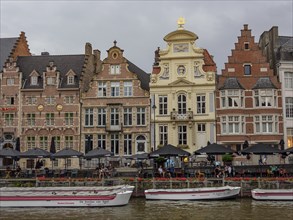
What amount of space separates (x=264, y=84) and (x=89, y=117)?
17.1 m

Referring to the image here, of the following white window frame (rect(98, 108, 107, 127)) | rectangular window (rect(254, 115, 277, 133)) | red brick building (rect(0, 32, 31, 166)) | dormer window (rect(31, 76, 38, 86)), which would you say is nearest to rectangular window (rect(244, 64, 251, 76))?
rectangular window (rect(254, 115, 277, 133))

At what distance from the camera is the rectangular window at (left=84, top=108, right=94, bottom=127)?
47.2 meters

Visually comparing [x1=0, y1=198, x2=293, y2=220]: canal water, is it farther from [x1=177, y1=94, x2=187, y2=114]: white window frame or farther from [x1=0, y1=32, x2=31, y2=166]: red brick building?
[x1=0, y1=32, x2=31, y2=166]: red brick building

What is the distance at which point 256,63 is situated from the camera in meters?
45.3

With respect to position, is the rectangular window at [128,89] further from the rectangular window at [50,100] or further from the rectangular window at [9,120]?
the rectangular window at [9,120]

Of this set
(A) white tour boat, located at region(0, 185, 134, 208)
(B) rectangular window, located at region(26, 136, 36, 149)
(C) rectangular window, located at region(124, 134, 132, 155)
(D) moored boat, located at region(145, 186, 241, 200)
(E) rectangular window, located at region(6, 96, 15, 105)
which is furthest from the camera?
(E) rectangular window, located at region(6, 96, 15, 105)

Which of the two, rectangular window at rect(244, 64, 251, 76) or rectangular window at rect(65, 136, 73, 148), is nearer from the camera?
rectangular window at rect(244, 64, 251, 76)

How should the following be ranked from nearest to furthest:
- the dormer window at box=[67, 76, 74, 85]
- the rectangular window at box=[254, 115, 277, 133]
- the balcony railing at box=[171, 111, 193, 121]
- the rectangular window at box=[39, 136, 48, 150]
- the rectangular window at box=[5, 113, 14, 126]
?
the rectangular window at box=[254, 115, 277, 133] < the balcony railing at box=[171, 111, 193, 121] < the rectangular window at box=[39, 136, 48, 150] < the dormer window at box=[67, 76, 74, 85] < the rectangular window at box=[5, 113, 14, 126]

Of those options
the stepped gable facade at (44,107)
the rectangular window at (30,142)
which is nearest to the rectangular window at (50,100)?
the stepped gable facade at (44,107)

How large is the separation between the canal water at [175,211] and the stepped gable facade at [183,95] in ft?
48.7

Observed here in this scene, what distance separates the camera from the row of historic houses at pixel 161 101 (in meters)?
44.5

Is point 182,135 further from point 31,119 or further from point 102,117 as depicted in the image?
point 31,119

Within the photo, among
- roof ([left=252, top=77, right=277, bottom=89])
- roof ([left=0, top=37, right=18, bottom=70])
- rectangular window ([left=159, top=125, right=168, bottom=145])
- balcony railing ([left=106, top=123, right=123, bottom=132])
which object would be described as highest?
roof ([left=0, top=37, right=18, bottom=70])

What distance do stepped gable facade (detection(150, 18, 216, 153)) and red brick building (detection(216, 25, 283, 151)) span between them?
1.21 metres
